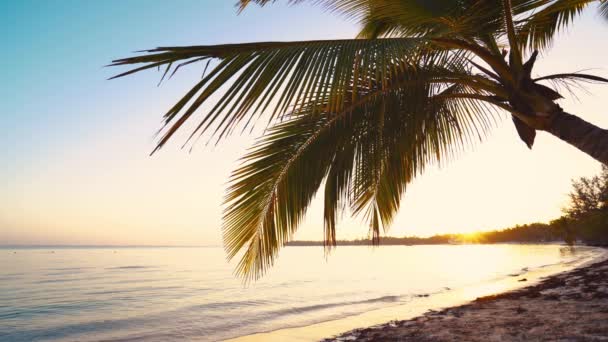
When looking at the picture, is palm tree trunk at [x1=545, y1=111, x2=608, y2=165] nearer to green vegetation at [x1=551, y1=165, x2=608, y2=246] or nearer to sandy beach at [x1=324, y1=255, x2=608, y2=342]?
sandy beach at [x1=324, y1=255, x2=608, y2=342]

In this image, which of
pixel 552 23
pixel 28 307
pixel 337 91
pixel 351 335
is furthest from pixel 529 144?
pixel 28 307

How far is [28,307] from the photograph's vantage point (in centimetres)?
1559

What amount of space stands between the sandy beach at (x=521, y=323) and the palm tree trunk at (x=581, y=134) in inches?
127

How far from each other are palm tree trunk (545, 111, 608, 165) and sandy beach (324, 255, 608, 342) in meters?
3.22

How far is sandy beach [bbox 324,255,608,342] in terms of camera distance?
5.36m

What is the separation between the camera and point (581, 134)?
8.52ft

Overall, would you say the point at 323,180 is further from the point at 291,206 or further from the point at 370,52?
the point at 370,52

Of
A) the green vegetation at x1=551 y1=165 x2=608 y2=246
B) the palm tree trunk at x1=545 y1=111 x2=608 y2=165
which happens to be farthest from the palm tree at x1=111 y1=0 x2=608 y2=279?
the green vegetation at x1=551 y1=165 x2=608 y2=246

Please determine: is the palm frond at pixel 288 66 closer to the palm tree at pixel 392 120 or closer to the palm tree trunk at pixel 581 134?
the palm tree at pixel 392 120

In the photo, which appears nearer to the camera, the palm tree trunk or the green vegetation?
the palm tree trunk

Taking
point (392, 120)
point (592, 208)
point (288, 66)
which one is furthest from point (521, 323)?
point (592, 208)

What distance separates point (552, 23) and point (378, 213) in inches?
106

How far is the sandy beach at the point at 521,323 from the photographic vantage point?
536 cm

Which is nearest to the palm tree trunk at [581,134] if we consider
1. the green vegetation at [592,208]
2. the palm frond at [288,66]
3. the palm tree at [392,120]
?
the palm tree at [392,120]
